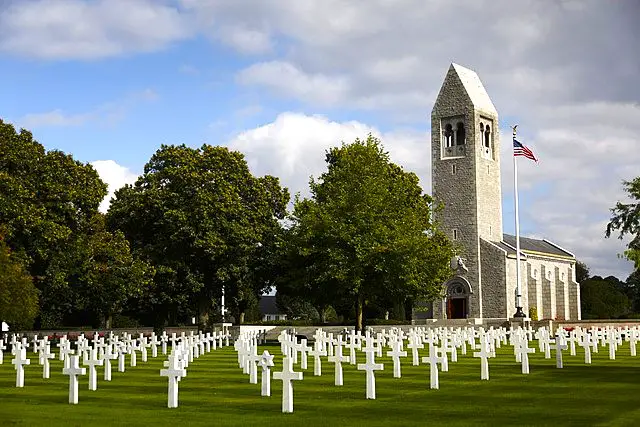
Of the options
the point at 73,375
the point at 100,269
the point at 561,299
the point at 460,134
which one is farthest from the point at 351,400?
the point at 561,299

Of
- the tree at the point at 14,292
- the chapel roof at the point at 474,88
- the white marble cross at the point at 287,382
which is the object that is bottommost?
the white marble cross at the point at 287,382

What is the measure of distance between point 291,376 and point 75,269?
30.1 metres

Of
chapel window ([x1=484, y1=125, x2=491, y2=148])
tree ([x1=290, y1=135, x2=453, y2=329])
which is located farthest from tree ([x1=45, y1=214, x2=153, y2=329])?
chapel window ([x1=484, y1=125, x2=491, y2=148])

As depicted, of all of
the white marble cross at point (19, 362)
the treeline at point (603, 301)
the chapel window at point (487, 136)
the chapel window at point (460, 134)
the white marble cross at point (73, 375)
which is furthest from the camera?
the treeline at point (603, 301)

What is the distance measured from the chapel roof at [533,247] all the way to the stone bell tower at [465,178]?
1890mm

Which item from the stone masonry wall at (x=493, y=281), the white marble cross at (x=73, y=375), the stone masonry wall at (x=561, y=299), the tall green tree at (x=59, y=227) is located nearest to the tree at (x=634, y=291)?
the stone masonry wall at (x=561, y=299)

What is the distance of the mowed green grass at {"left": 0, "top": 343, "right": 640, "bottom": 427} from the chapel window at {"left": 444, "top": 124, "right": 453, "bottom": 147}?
48.5 m

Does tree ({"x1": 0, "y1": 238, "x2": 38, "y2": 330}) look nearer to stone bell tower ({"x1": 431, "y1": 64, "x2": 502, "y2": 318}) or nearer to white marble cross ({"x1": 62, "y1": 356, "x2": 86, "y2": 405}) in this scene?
white marble cross ({"x1": 62, "y1": 356, "x2": 86, "y2": 405})

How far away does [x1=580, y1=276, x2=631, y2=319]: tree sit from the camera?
294 ft

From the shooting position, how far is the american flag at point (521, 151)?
58312 millimetres

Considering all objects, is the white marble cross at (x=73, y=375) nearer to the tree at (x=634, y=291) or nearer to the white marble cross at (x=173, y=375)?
the white marble cross at (x=173, y=375)

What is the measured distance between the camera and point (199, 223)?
47.8 meters

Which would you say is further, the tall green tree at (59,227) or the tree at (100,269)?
the tree at (100,269)

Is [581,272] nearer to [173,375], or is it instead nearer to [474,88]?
[474,88]
